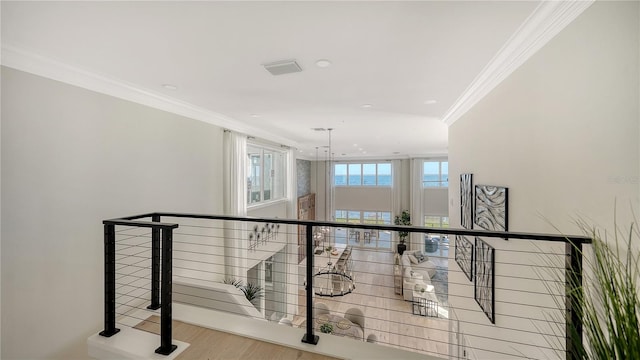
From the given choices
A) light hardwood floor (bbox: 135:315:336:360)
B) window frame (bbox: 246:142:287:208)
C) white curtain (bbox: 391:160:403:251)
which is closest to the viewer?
light hardwood floor (bbox: 135:315:336:360)

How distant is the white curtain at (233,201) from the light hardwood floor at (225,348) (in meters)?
2.37

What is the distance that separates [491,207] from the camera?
2457 mm

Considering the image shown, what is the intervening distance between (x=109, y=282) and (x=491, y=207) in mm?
3349

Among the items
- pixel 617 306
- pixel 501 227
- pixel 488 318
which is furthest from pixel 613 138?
pixel 488 318

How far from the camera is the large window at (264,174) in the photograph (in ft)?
19.1

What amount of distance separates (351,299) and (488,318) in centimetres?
535

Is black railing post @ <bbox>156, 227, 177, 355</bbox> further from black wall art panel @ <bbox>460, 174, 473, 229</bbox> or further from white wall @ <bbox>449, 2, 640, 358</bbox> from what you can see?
black wall art panel @ <bbox>460, 174, 473, 229</bbox>

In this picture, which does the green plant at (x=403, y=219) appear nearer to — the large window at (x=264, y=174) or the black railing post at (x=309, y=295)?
the large window at (x=264, y=174)

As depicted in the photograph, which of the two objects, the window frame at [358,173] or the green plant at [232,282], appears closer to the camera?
the green plant at [232,282]

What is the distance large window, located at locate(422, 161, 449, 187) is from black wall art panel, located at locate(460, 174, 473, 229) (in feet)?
25.0

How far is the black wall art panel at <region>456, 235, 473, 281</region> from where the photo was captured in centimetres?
307

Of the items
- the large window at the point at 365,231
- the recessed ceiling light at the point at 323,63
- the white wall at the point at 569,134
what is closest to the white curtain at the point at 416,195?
the large window at the point at 365,231

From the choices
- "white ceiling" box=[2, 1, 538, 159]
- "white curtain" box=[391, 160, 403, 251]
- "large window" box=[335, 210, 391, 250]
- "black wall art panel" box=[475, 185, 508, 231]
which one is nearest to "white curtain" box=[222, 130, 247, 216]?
"white ceiling" box=[2, 1, 538, 159]

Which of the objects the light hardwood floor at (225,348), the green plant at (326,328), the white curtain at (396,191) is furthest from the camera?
the white curtain at (396,191)
